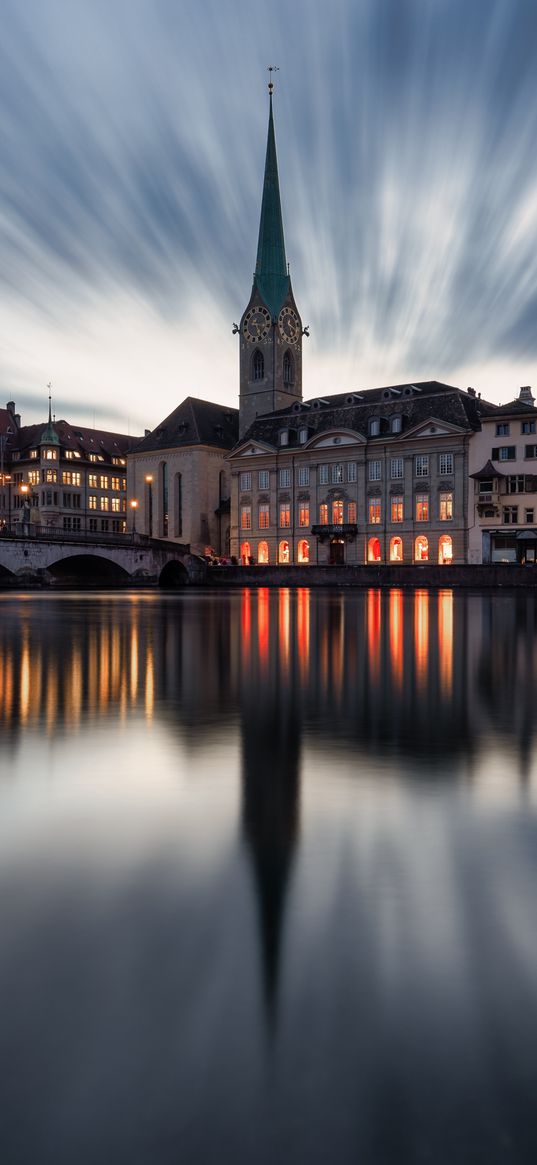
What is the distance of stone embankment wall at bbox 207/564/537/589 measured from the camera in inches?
2451

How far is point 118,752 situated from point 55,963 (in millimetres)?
3746

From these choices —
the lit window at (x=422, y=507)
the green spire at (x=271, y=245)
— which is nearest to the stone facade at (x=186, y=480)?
the green spire at (x=271, y=245)

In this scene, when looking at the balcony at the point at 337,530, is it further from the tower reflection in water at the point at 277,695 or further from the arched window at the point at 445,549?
the tower reflection in water at the point at 277,695

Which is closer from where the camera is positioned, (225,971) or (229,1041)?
(229,1041)

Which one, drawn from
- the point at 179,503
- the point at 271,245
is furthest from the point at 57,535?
the point at 271,245

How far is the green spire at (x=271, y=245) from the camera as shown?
359 ft

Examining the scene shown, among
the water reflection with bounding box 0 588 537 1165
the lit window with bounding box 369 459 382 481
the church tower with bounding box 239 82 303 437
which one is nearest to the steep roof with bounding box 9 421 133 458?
the church tower with bounding box 239 82 303 437

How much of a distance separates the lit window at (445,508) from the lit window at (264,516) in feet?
69.9

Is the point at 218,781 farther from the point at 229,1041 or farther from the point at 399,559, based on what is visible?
the point at 399,559

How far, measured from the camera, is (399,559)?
3391 inches

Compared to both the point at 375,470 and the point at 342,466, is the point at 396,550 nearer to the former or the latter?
the point at 375,470

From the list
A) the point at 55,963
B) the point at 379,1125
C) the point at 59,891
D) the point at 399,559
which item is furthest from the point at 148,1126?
the point at 399,559

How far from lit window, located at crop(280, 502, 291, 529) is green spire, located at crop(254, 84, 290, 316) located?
28.8 meters

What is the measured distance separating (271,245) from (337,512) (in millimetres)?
41593
